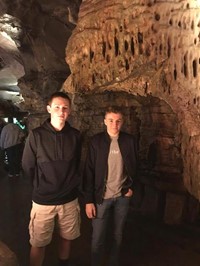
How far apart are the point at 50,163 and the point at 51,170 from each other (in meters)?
0.07

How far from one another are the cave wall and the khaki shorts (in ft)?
5.44

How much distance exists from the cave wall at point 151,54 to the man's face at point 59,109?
1516 mm

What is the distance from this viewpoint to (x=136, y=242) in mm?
4637

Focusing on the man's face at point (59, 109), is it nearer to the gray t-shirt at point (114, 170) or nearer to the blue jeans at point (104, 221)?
the gray t-shirt at point (114, 170)

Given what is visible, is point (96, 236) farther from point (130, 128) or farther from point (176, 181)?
point (130, 128)

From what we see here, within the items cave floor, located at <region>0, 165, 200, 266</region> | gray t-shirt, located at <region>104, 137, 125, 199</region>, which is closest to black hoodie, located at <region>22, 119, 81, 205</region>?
gray t-shirt, located at <region>104, 137, 125, 199</region>

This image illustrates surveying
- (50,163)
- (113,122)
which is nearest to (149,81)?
(113,122)

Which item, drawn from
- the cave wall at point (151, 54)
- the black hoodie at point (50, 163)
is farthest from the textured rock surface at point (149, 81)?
the black hoodie at point (50, 163)

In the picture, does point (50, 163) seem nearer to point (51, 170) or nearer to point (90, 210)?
point (51, 170)

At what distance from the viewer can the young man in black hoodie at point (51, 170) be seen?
297cm

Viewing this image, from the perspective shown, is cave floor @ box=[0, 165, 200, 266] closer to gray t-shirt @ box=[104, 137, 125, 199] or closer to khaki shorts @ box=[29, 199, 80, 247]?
khaki shorts @ box=[29, 199, 80, 247]

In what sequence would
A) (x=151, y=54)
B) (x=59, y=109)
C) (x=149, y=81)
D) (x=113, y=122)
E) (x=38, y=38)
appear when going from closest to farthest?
1. (x=59, y=109)
2. (x=113, y=122)
3. (x=151, y=54)
4. (x=149, y=81)
5. (x=38, y=38)

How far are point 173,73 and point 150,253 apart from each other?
2380 mm

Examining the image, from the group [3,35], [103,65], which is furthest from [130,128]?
[3,35]
